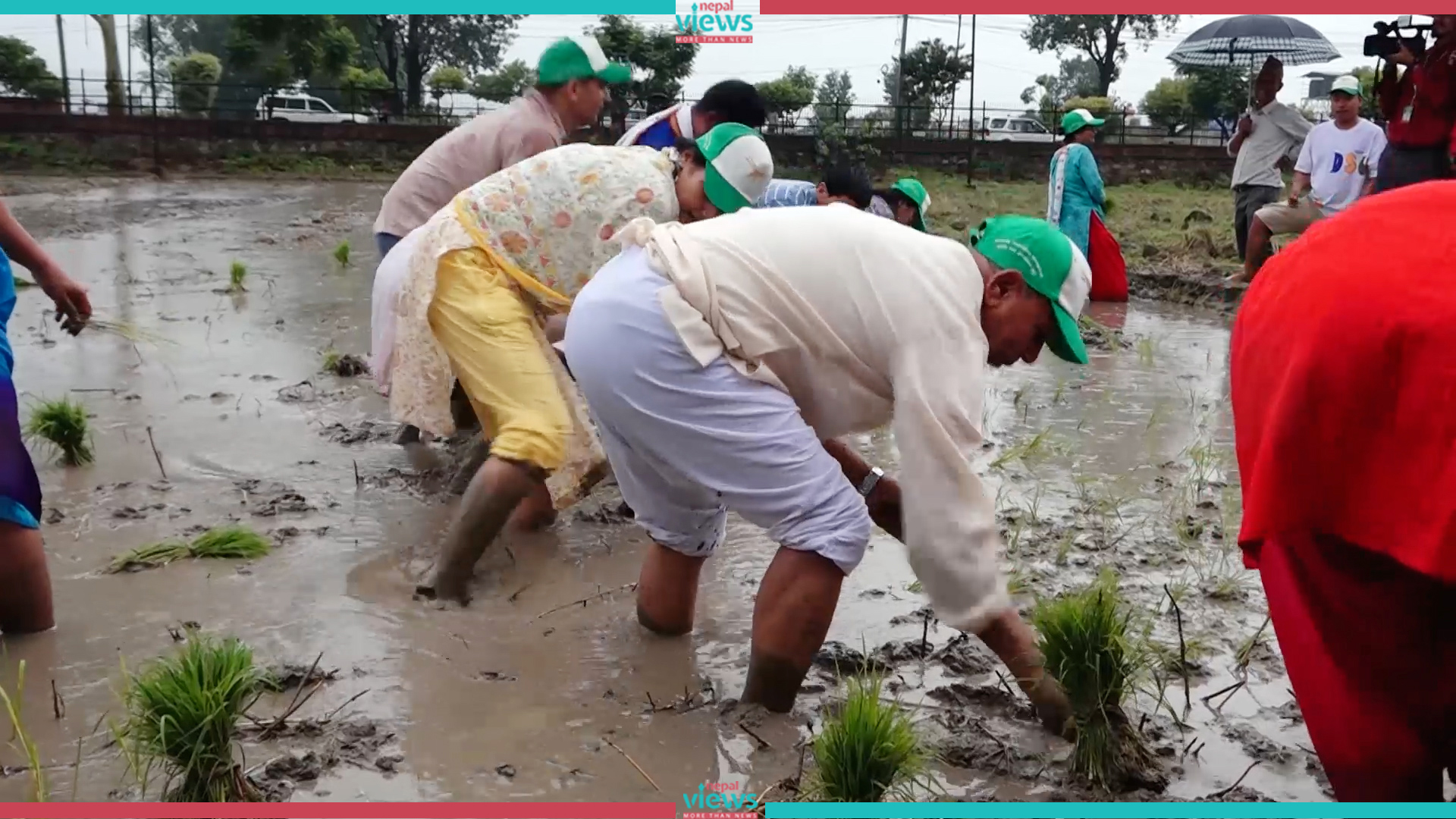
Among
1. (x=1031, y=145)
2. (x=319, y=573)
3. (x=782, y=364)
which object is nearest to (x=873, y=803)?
(x=782, y=364)

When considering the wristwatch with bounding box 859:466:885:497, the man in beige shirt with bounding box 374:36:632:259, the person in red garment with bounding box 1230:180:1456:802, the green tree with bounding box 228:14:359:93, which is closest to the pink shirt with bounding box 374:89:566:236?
the man in beige shirt with bounding box 374:36:632:259

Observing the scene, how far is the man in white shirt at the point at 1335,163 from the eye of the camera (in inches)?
344

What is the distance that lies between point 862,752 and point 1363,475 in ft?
3.39

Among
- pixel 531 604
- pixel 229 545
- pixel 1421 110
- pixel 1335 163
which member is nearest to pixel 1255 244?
pixel 1335 163

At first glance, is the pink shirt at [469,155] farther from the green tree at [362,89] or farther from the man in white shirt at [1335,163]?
the green tree at [362,89]

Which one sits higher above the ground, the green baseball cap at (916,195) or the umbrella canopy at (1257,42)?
the umbrella canopy at (1257,42)

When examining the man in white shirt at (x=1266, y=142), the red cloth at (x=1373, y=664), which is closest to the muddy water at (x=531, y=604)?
the red cloth at (x=1373, y=664)

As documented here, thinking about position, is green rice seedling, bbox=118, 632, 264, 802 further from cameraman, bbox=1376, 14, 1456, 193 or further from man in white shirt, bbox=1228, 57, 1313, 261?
man in white shirt, bbox=1228, 57, 1313, 261

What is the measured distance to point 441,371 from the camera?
13.3 ft

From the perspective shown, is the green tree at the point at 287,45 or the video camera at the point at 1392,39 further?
the green tree at the point at 287,45

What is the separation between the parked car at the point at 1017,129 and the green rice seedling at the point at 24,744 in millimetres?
28756

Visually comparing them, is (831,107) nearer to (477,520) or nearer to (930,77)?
(930,77)

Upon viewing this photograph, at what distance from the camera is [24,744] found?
96.7 inches

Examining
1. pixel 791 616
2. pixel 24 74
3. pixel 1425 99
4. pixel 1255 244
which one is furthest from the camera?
pixel 24 74
